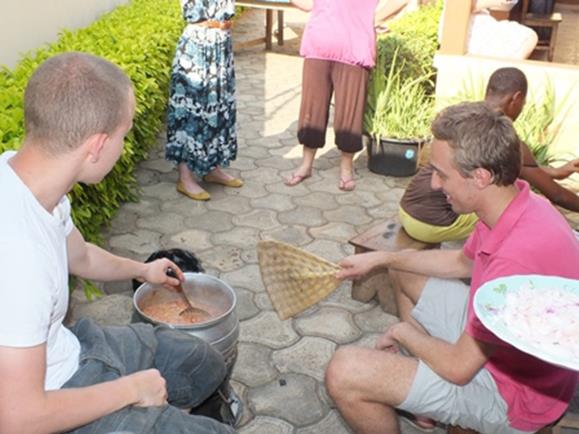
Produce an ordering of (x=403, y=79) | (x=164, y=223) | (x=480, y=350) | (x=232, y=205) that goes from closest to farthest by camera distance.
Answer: (x=480, y=350) < (x=164, y=223) < (x=232, y=205) < (x=403, y=79)

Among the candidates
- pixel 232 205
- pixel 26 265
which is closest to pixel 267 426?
pixel 26 265

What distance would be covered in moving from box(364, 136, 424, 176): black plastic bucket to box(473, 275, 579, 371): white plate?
4.16m

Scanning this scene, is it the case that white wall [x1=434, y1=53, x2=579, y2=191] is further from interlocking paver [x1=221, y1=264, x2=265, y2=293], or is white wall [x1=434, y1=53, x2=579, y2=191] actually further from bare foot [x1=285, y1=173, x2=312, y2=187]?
interlocking paver [x1=221, y1=264, x2=265, y2=293]

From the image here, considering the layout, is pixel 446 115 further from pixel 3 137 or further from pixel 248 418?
pixel 3 137

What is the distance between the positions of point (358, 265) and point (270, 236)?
1.81 m

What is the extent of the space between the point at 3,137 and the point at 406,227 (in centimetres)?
215

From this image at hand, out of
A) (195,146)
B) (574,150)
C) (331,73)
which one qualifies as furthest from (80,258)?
(574,150)

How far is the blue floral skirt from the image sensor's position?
489cm

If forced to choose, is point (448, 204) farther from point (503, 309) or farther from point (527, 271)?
point (503, 309)

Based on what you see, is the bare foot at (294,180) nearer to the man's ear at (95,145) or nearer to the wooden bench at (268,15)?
the wooden bench at (268,15)

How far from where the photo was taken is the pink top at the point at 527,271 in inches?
87.0

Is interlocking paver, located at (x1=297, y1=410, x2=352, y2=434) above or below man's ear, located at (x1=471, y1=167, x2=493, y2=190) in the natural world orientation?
below

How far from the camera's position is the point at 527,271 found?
7.15ft

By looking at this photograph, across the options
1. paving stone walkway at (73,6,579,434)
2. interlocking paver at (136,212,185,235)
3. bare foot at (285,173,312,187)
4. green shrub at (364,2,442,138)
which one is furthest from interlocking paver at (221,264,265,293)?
green shrub at (364,2,442,138)
